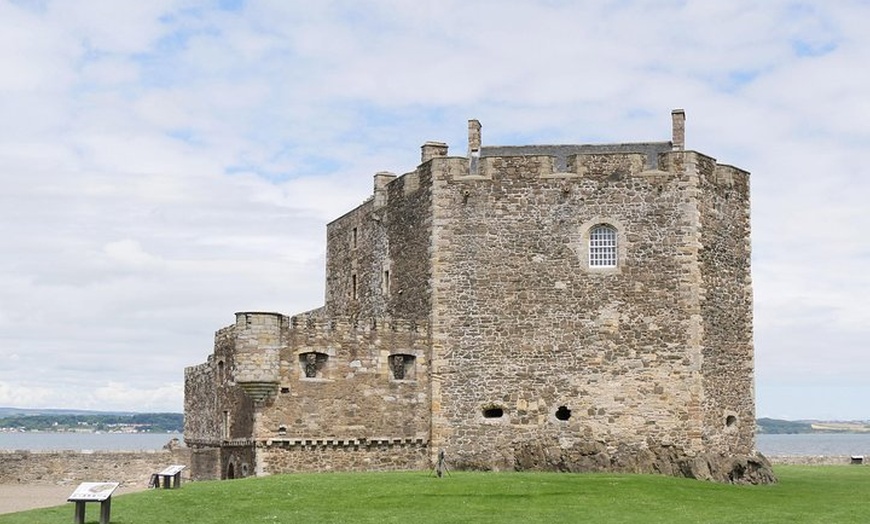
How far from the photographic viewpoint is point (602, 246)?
3638 cm

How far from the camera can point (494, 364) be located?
119ft

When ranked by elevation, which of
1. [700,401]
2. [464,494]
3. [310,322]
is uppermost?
[310,322]

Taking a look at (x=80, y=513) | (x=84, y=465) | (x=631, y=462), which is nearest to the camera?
(x=80, y=513)

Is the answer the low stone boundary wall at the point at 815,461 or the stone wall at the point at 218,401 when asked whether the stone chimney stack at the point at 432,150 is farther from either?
the low stone boundary wall at the point at 815,461

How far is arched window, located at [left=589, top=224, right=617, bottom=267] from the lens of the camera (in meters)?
36.3

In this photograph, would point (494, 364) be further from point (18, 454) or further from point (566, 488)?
point (18, 454)

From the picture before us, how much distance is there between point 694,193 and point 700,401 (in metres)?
6.23

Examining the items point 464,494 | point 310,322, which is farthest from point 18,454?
point 464,494

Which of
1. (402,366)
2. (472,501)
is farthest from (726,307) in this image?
(472,501)

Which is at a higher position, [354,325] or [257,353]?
[354,325]

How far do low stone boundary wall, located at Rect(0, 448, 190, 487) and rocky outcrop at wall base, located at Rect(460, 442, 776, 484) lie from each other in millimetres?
14323

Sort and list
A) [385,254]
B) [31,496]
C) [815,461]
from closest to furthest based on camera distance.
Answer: [31,496] < [385,254] < [815,461]

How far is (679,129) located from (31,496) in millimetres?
23574

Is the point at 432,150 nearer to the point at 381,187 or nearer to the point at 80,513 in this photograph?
the point at 381,187
